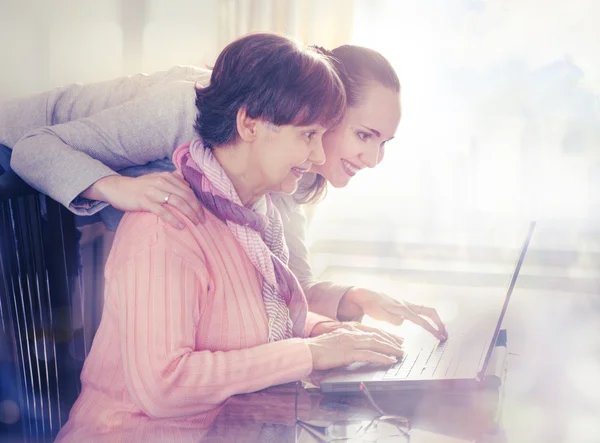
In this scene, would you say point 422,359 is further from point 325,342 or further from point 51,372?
point 51,372

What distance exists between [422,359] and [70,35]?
3.53 ft

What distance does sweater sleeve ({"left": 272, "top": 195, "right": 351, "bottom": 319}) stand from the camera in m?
1.17

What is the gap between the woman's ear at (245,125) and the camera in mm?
A: 872

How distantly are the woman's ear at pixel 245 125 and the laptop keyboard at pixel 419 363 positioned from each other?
14.3 inches

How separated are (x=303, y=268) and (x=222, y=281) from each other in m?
0.42

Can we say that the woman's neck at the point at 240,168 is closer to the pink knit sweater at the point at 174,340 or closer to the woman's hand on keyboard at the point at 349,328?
the pink knit sweater at the point at 174,340

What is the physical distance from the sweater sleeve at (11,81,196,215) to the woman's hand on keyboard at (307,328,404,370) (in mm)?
411

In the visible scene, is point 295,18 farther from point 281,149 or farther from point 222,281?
point 222,281

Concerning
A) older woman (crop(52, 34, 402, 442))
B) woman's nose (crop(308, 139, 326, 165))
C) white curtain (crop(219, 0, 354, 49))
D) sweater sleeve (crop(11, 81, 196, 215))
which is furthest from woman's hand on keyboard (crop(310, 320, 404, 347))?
white curtain (crop(219, 0, 354, 49))

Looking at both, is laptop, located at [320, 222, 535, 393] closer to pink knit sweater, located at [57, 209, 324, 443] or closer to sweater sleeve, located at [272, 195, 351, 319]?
pink knit sweater, located at [57, 209, 324, 443]

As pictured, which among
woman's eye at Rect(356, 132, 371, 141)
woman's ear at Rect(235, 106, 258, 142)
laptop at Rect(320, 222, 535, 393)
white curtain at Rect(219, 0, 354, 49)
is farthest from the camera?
white curtain at Rect(219, 0, 354, 49)

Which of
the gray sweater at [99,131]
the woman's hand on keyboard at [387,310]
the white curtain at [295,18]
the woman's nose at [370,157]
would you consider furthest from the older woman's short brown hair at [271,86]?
the white curtain at [295,18]

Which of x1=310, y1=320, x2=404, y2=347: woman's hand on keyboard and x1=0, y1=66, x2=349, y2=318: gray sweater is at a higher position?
x1=0, y1=66, x2=349, y2=318: gray sweater

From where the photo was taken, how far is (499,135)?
187cm
